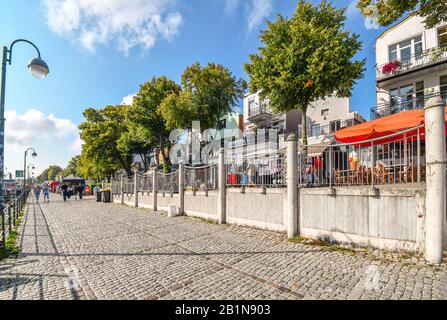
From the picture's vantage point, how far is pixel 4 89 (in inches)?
254

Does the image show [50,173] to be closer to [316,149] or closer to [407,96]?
[407,96]

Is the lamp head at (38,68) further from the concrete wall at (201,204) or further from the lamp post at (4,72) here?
the concrete wall at (201,204)

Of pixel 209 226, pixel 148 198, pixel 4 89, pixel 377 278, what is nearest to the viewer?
pixel 377 278

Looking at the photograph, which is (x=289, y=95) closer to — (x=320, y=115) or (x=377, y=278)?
(x=377, y=278)

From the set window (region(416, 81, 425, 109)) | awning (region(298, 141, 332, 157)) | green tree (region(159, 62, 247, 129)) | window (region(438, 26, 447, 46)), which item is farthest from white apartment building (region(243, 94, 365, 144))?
awning (region(298, 141, 332, 157))

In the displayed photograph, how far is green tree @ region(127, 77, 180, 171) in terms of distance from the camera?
853 inches

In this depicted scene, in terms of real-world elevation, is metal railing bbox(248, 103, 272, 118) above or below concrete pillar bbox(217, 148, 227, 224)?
above

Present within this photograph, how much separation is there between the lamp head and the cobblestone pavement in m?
4.65

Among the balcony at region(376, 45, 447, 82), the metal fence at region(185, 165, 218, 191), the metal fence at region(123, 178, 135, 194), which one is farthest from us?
the metal fence at region(123, 178, 135, 194)

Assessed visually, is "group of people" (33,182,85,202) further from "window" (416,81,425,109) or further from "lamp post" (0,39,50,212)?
"window" (416,81,425,109)

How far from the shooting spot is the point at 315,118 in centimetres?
2441

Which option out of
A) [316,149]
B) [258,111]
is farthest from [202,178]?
[258,111]

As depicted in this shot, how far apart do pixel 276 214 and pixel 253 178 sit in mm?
1518

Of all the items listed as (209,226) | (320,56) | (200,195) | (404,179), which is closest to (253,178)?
(209,226)
